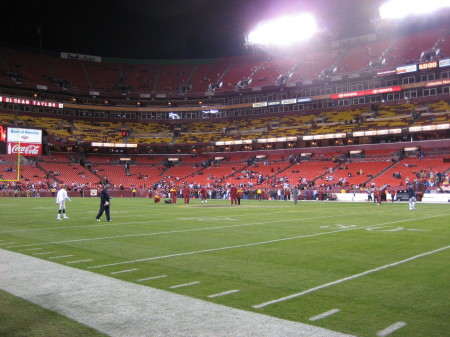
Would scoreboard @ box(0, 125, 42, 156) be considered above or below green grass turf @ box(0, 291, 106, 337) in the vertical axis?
above

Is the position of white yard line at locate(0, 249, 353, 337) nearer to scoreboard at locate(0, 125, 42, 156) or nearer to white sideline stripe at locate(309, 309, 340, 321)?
white sideline stripe at locate(309, 309, 340, 321)

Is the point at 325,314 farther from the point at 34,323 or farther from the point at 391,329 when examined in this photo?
the point at 34,323

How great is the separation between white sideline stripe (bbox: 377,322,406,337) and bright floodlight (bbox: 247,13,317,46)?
59004mm

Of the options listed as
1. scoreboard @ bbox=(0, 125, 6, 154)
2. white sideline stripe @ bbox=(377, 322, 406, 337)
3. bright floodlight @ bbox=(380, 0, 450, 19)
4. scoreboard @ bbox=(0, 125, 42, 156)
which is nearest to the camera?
white sideline stripe @ bbox=(377, 322, 406, 337)

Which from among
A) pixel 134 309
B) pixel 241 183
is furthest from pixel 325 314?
pixel 241 183

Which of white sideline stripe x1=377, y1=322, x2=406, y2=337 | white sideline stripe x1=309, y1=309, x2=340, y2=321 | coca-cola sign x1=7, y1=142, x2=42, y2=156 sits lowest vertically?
white sideline stripe x1=377, y1=322, x2=406, y2=337

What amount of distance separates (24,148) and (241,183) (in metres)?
28.9

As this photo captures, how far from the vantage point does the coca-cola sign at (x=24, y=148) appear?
38.1 m

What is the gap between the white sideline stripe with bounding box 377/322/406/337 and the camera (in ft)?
14.7

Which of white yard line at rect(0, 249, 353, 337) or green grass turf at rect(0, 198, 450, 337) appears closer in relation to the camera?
white yard line at rect(0, 249, 353, 337)

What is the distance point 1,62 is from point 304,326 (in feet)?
267

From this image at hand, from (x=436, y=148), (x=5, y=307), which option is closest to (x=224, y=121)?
(x=436, y=148)

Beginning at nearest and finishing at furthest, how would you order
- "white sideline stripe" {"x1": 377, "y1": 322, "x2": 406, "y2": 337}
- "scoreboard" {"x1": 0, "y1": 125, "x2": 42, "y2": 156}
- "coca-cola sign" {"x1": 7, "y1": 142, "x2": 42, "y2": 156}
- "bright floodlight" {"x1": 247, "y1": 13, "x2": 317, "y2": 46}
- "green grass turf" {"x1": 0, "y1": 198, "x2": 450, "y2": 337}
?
"white sideline stripe" {"x1": 377, "y1": 322, "x2": 406, "y2": 337} → "green grass turf" {"x1": 0, "y1": 198, "x2": 450, "y2": 337} → "scoreboard" {"x1": 0, "y1": 125, "x2": 42, "y2": 156} → "coca-cola sign" {"x1": 7, "y1": 142, "x2": 42, "y2": 156} → "bright floodlight" {"x1": 247, "y1": 13, "x2": 317, "y2": 46}

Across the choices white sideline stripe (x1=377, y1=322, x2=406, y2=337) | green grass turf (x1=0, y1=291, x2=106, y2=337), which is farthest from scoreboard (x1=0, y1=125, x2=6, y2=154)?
white sideline stripe (x1=377, y1=322, x2=406, y2=337)
